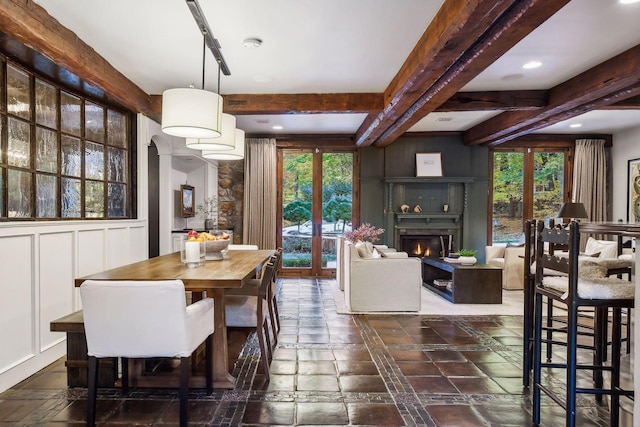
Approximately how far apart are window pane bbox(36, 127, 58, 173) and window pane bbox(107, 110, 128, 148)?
2.76 ft

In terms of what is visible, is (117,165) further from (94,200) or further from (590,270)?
(590,270)

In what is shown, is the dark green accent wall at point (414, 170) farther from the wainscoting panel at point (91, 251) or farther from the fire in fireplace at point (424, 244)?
the wainscoting panel at point (91, 251)

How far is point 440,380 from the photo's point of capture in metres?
2.60

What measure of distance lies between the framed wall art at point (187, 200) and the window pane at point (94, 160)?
2063 mm

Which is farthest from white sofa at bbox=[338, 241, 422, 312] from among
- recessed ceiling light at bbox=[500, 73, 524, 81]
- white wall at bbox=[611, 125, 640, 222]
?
white wall at bbox=[611, 125, 640, 222]

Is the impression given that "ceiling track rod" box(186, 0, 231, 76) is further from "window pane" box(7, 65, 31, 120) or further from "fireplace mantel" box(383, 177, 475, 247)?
"fireplace mantel" box(383, 177, 475, 247)

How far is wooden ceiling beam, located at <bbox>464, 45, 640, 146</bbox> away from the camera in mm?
3262

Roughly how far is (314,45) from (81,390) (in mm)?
3103

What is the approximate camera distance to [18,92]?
2746 millimetres

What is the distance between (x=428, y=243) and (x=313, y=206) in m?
2.26

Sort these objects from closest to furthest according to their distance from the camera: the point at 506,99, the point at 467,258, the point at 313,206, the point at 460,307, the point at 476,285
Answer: the point at 506,99 → the point at 460,307 → the point at 476,285 → the point at 467,258 → the point at 313,206

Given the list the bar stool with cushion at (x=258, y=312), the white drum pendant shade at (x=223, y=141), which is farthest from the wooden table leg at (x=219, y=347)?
the white drum pendant shade at (x=223, y=141)

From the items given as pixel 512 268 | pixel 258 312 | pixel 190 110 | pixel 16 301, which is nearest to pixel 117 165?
pixel 16 301

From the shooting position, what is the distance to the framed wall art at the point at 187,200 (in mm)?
5887
